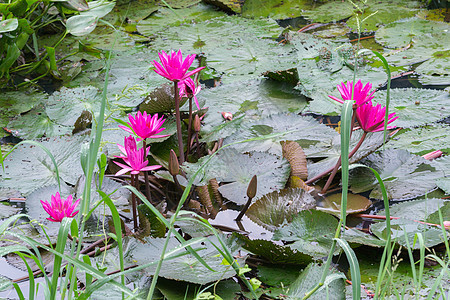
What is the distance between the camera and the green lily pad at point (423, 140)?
1.77m

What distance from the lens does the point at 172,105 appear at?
5.68ft

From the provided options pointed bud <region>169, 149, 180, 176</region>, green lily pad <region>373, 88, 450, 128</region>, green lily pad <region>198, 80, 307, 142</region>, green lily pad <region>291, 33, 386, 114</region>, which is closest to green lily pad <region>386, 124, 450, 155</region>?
green lily pad <region>373, 88, 450, 128</region>

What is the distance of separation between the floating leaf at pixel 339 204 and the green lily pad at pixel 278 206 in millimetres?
110

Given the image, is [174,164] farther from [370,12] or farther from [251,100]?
[370,12]

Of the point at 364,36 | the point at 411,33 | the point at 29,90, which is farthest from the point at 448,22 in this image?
the point at 29,90

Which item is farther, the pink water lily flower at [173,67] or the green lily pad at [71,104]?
the green lily pad at [71,104]

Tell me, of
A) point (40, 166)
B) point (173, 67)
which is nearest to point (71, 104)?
point (40, 166)

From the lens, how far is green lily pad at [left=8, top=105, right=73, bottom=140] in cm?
205

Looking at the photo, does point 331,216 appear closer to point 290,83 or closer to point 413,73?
point 290,83

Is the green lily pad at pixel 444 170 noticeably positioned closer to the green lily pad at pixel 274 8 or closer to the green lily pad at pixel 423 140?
the green lily pad at pixel 423 140

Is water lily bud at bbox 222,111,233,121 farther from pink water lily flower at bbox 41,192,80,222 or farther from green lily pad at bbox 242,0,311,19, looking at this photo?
green lily pad at bbox 242,0,311,19

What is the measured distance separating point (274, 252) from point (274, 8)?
104 inches

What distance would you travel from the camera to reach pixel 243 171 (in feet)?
5.18

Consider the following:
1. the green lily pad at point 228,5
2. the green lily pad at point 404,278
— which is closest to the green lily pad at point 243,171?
the green lily pad at point 404,278
